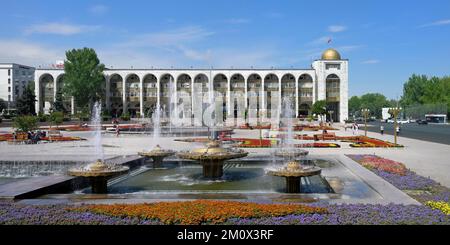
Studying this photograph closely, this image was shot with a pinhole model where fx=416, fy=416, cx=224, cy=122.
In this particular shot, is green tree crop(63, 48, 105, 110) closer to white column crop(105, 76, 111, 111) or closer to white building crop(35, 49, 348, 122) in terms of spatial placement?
white column crop(105, 76, 111, 111)

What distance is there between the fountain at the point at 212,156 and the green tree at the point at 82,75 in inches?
2087

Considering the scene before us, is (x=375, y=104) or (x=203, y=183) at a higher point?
(x=375, y=104)

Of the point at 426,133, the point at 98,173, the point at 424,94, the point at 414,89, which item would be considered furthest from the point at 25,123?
the point at 414,89

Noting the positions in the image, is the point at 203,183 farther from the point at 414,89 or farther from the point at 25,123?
the point at 414,89

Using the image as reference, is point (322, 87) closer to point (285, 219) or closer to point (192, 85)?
point (192, 85)

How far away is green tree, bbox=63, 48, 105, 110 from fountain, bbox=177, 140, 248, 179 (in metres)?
53.0

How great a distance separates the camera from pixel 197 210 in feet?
18.8

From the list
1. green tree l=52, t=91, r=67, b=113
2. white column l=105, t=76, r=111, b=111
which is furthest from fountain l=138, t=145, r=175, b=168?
white column l=105, t=76, r=111, b=111

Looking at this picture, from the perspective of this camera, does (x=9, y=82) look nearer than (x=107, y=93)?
No

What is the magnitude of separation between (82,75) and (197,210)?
57.5 metres

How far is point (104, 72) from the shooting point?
68188 millimetres

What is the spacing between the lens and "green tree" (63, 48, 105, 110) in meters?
59.3

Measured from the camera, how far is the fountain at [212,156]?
9836mm

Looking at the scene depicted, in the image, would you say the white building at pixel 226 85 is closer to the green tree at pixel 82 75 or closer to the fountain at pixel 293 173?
the green tree at pixel 82 75
